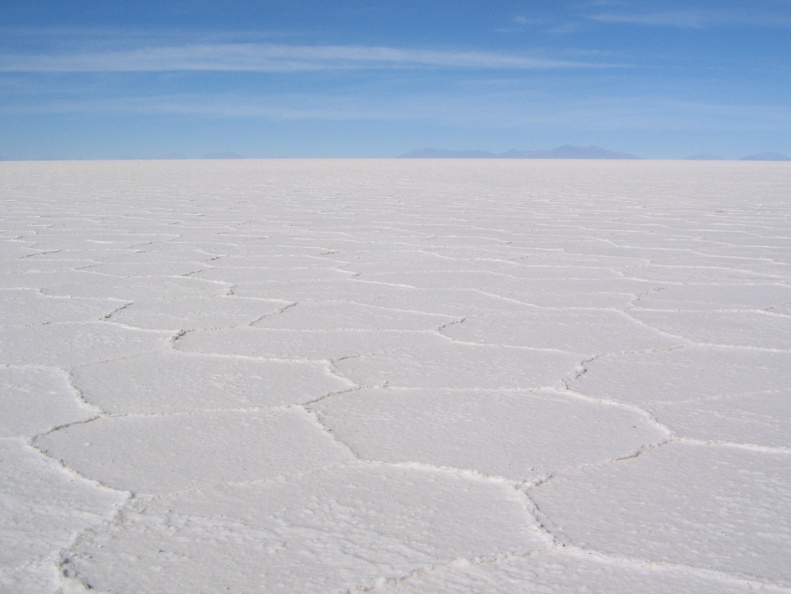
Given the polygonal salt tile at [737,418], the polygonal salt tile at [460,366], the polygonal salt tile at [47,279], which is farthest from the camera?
the polygonal salt tile at [47,279]

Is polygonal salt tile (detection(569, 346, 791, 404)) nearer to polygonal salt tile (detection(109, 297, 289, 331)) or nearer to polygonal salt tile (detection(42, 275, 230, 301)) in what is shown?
polygonal salt tile (detection(109, 297, 289, 331))

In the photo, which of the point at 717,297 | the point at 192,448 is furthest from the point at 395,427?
the point at 717,297

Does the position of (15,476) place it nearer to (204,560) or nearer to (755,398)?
(204,560)

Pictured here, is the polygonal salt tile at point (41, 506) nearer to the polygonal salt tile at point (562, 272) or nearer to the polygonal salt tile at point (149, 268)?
the polygonal salt tile at point (149, 268)

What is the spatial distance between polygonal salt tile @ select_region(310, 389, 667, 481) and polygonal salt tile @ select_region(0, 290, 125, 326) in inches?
36.0

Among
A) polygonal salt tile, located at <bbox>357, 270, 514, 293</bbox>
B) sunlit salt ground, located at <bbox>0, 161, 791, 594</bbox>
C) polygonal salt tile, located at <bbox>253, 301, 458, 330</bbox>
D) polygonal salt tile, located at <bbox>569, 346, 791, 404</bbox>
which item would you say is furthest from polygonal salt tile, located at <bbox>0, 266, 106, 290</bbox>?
polygonal salt tile, located at <bbox>569, 346, 791, 404</bbox>

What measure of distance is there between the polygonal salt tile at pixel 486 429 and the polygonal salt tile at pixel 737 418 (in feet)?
0.17

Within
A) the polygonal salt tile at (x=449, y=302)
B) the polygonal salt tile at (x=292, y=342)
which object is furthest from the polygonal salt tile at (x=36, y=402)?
the polygonal salt tile at (x=449, y=302)

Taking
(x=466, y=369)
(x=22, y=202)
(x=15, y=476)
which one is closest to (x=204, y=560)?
(x=15, y=476)

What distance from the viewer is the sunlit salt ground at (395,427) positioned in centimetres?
91

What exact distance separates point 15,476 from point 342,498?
0.40 metres

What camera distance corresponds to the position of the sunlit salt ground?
35.8 inches

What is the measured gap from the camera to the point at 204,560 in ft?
2.97

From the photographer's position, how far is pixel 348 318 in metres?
2.11
